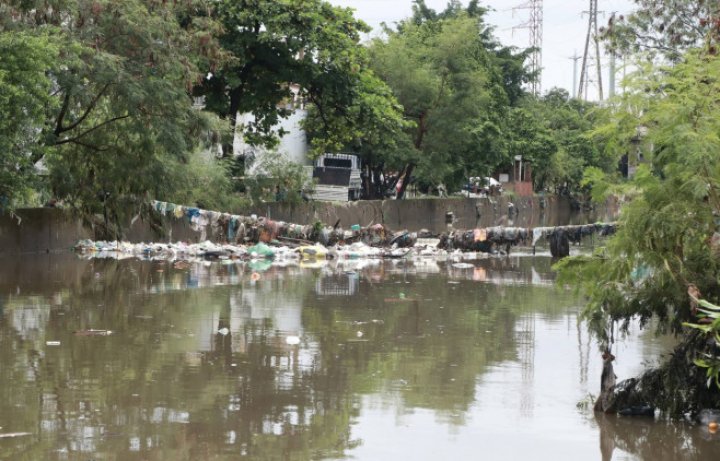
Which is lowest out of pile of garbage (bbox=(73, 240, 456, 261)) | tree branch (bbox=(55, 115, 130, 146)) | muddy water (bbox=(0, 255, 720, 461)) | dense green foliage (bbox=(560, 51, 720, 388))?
muddy water (bbox=(0, 255, 720, 461))

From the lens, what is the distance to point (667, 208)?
33.2 feet

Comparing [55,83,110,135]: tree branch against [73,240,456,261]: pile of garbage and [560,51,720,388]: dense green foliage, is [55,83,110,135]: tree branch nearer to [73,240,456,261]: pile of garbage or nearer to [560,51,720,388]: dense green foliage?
[73,240,456,261]: pile of garbage

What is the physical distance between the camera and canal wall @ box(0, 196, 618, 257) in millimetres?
30172

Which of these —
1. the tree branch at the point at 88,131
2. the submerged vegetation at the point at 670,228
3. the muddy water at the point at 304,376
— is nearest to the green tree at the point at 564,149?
the tree branch at the point at 88,131

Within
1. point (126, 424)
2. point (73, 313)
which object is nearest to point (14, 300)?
point (73, 313)

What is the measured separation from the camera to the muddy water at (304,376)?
954 cm

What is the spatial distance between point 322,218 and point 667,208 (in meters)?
33.1

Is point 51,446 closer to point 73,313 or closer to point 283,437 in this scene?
point 283,437

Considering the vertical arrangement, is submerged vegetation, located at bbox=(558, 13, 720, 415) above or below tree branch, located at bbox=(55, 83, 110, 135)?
below

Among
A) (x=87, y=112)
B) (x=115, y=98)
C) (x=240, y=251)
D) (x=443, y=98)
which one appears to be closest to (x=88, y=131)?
(x=87, y=112)

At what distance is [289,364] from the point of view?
13.4 meters

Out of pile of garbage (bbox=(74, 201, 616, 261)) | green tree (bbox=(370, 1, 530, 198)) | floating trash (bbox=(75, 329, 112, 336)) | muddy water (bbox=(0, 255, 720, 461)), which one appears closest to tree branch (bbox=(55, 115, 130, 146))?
pile of garbage (bbox=(74, 201, 616, 261))

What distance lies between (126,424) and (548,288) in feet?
50.8

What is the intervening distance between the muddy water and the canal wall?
2360 millimetres
